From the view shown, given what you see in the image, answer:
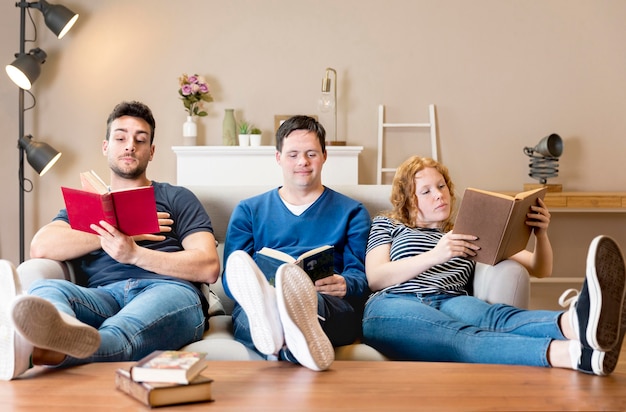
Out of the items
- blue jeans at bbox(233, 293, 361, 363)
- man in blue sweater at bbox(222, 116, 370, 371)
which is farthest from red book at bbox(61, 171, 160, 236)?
blue jeans at bbox(233, 293, 361, 363)

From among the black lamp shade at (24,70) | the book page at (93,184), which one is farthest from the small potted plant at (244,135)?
the book page at (93,184)

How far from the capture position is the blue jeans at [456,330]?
2.04m

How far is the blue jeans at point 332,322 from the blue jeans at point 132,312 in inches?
5.1

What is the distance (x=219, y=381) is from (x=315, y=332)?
0.27 meters

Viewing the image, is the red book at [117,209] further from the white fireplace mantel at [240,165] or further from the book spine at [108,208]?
the white fireplace mantel at [240,165]

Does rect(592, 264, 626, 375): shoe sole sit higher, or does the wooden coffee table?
rect(592, 264, 626, 375): shoe sole

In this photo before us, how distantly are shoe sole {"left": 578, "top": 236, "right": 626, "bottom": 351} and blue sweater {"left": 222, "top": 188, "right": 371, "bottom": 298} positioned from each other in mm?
972

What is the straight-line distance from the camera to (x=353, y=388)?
1.77 m

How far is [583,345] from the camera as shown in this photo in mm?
1896

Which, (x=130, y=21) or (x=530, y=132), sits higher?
(x=130, y=21)

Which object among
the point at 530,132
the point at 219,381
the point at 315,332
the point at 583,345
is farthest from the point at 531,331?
the point at 530,132

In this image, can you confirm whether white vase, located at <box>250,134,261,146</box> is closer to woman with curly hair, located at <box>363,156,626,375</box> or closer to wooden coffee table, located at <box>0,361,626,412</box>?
woman with curly hair, located at <box>363,156,626,375</box>

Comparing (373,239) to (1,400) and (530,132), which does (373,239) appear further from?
(530,132)

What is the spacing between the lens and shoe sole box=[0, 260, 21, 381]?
Answer: 179 centimetres
